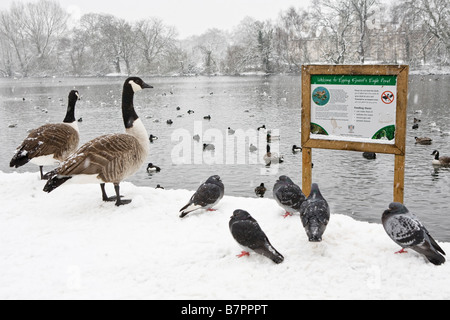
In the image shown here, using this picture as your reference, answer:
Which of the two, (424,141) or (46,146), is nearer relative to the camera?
(46,146)

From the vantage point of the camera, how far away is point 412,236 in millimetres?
5438

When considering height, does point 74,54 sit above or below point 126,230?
above

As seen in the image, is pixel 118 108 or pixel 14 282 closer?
pixel 14 282

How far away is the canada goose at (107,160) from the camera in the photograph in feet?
24.2

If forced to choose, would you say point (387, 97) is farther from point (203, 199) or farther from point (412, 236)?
point (203, 199)

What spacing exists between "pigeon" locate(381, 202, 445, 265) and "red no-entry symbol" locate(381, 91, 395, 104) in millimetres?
2161

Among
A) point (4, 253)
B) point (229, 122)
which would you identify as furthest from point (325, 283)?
point (229, 122)

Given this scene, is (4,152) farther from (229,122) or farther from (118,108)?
(118,108)

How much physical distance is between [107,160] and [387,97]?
5074 millimetres

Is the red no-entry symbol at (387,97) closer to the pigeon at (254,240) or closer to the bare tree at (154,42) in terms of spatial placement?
the pigeon at (254,240)

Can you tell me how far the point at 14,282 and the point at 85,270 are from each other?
878mm

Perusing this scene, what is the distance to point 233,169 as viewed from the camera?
17797mm

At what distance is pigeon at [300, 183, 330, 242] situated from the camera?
18.6 feet

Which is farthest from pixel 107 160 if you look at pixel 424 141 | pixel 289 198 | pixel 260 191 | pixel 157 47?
pixel 157 47
